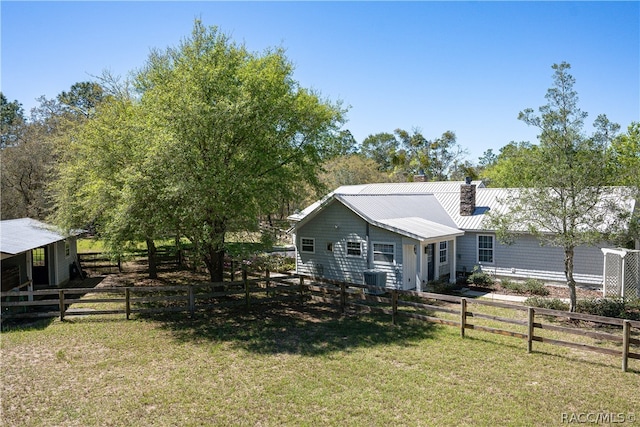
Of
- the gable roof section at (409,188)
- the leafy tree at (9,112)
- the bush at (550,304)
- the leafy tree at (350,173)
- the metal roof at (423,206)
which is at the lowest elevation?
the bush at (550,304)

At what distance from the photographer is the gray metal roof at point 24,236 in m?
13.7

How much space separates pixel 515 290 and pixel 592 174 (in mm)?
7230

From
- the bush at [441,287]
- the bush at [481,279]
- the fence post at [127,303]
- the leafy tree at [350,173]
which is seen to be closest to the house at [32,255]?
the fence post at [127,303]

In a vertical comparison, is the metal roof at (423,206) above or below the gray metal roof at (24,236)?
above

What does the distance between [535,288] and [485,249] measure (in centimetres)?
340

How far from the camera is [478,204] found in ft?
76.1

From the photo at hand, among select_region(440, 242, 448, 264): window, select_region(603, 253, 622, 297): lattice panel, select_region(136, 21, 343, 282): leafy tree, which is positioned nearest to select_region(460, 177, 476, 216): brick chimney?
select_region(440, 242, 448, 264): window

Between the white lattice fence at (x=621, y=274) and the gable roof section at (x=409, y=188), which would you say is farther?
the gable roof section at (x=409, y=188)

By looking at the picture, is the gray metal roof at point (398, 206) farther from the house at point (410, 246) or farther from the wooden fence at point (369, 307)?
the wooden fence at point (369, 307)

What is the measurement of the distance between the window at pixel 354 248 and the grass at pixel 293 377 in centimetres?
665

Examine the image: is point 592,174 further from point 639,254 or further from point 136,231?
point 136,231

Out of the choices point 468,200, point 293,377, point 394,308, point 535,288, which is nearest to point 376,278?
point 394,308

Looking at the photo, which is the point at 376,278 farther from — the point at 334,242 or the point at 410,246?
the point at 334,242

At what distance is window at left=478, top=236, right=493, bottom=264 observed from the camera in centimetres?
2066
